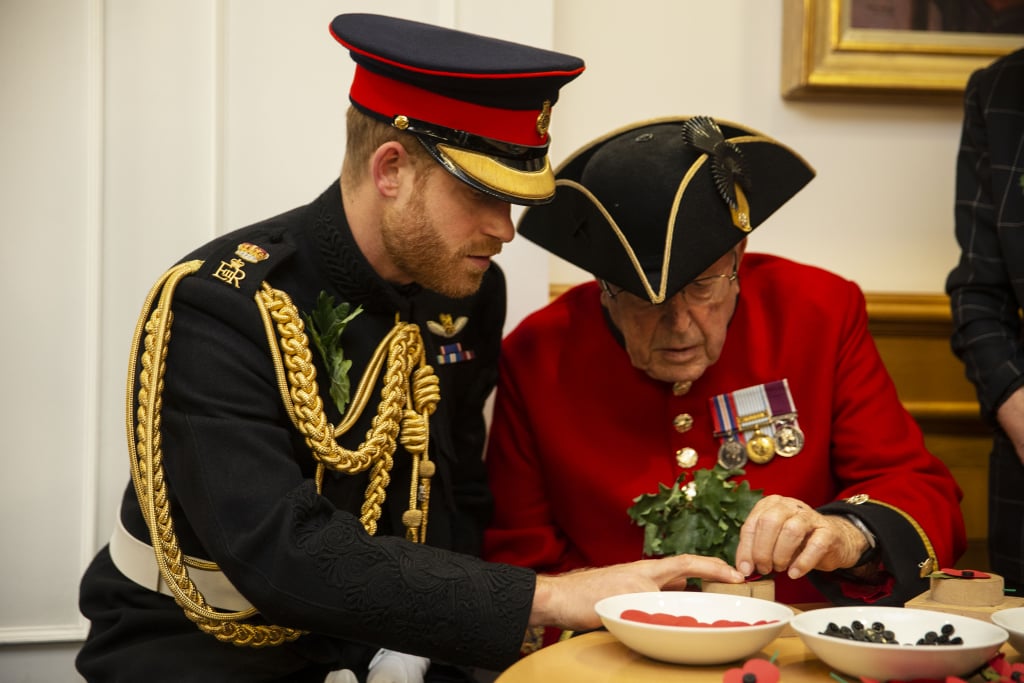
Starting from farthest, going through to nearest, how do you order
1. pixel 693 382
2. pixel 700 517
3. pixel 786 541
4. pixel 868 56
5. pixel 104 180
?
pixel 868 56 < pixel 104 180 < pixel 693 382 < pixel 700 517 < pixel 786 541

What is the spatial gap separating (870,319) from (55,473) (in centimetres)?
192

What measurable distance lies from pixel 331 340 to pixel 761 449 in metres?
0.84

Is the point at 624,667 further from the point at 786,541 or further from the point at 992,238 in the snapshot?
the point at 992,238

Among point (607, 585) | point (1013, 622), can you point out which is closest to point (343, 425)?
point (607, 585)

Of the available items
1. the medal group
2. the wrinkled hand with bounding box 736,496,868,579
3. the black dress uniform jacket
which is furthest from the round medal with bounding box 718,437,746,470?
the black dress uniform jacket

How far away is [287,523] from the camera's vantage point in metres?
1.63

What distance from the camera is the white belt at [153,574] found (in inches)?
71.6

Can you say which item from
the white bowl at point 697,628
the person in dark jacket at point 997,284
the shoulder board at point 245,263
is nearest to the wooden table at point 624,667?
the white bowl at point 697,628

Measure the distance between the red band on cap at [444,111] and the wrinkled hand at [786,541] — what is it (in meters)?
Result: 0.70

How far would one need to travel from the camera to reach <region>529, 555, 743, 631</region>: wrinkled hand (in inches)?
63.8

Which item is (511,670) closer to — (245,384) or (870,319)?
(245,384)

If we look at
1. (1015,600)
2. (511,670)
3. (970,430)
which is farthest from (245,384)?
(970,430)

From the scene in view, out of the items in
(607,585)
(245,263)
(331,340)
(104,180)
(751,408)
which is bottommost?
(607,585)

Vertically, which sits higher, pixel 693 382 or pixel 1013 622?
pixel 693 382
